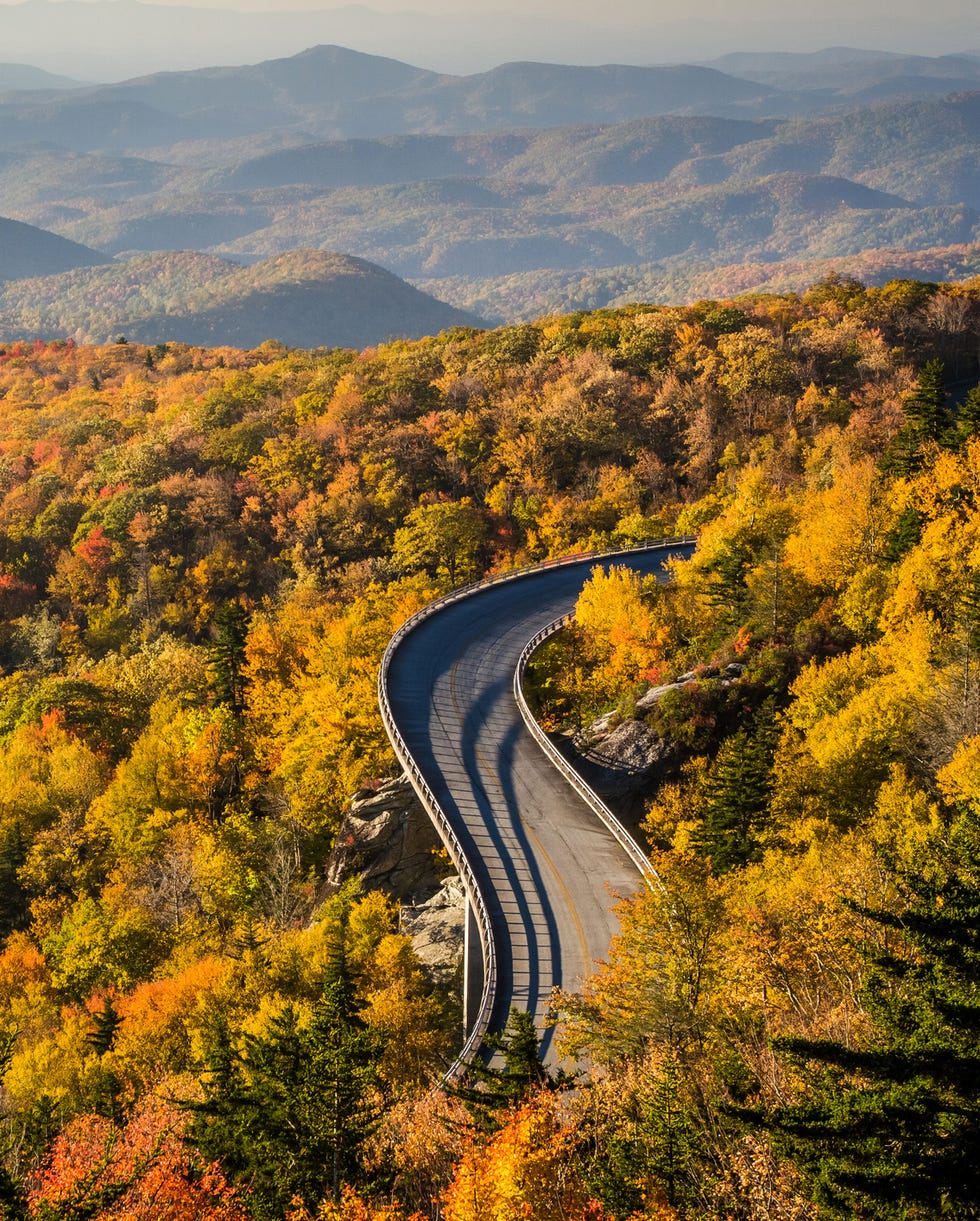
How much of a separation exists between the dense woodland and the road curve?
8.80 feet

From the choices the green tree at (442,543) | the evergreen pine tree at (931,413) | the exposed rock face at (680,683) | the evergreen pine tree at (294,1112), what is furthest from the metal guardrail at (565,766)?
the evergreen pine tree at (931,413)

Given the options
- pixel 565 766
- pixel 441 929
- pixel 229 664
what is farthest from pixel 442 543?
pixel 441 929

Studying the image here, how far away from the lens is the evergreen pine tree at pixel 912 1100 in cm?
1894

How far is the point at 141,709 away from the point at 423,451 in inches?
1637

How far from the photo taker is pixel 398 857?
2071 inches

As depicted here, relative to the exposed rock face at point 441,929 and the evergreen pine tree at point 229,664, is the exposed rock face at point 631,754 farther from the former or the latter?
the evergreen pine tree at point 229,664

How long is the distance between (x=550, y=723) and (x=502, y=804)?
1185 cm

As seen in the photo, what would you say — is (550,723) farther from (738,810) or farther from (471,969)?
(471,969)

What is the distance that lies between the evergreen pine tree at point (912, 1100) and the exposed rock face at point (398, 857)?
27555mm

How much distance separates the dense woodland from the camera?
74.8 feet

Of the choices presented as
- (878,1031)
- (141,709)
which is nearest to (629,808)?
(878,1031)

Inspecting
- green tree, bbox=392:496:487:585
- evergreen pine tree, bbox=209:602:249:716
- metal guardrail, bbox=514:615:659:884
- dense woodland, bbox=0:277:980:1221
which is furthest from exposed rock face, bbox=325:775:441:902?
green tree, bbox=392:496:487:585

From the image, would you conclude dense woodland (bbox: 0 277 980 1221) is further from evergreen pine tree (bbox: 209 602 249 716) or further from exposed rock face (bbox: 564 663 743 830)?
exposed rock face (bbox: 564 663 743 830)

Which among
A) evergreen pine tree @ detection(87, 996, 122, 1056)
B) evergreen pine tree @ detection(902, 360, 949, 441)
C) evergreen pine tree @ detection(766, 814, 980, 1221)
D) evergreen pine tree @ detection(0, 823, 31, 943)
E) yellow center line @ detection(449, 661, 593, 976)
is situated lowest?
evergreen pine tree @ detection(0, 823, 31, 943)
